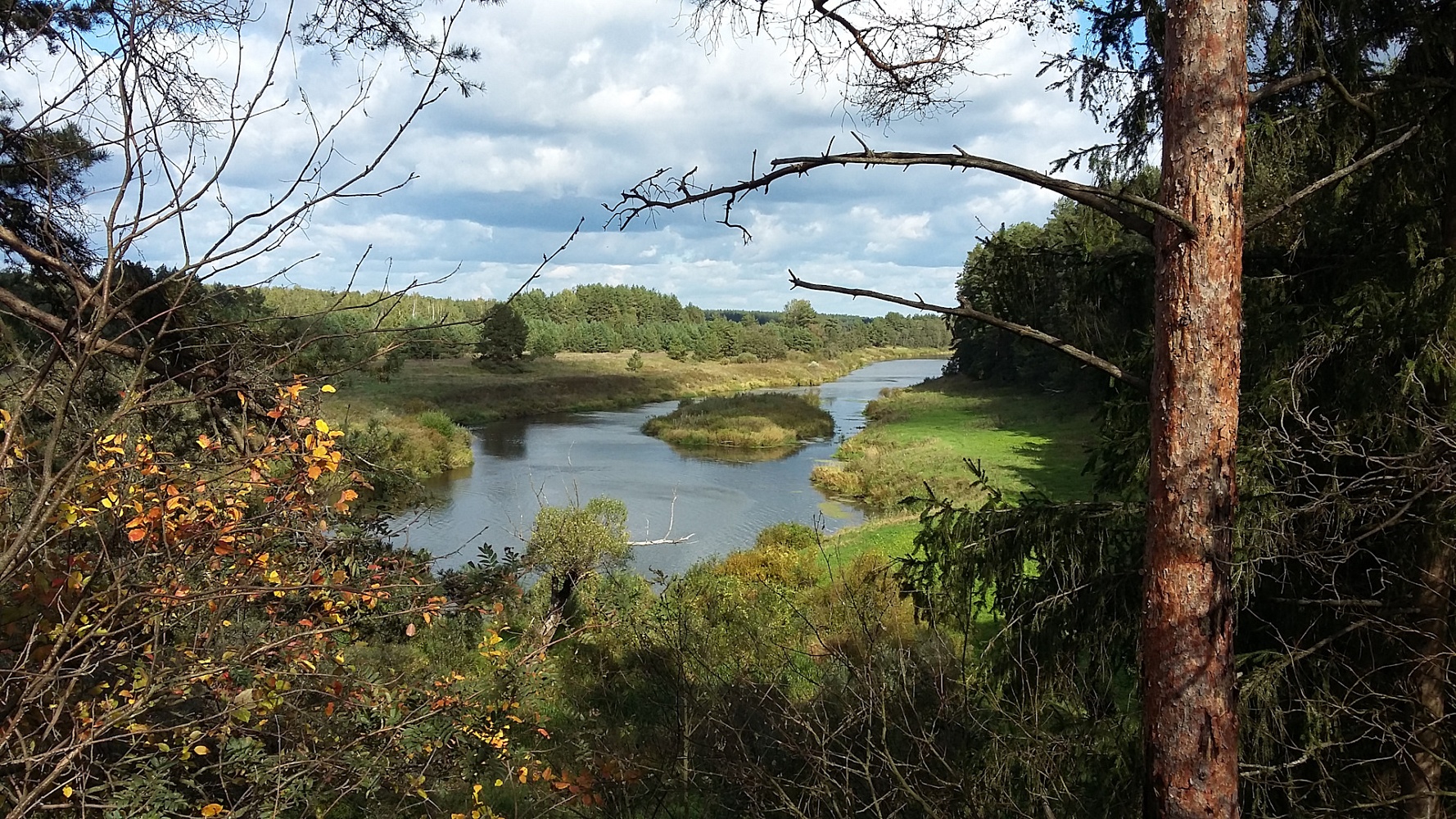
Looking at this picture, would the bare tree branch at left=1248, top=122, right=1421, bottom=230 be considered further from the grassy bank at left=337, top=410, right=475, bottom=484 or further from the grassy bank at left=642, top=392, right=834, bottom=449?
the grassy bank at left=642, top=392, right=834, bottom=449

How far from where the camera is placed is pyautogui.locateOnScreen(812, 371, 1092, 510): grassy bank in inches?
789

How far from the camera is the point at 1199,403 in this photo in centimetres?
243

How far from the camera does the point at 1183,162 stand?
7.93 ft

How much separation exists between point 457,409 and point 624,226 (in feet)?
117

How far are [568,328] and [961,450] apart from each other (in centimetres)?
5716

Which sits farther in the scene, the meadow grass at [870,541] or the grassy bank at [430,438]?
the grassy bank at [430,438]

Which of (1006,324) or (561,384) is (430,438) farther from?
(1006,324)

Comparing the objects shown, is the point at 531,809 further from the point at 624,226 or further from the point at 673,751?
the point at 624,226

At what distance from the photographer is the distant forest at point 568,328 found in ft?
8.44

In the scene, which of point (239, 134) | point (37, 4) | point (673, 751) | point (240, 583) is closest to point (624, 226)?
point (239, 134)

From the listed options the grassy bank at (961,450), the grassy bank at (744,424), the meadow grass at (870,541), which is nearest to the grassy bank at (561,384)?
the grassy bank at (744,424)

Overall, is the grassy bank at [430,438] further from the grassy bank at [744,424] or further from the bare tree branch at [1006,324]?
Result: the bare tree branch at [1006,324]

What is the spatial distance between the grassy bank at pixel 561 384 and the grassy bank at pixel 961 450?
46.4 ft

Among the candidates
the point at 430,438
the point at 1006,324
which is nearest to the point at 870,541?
the point at 1006,324
